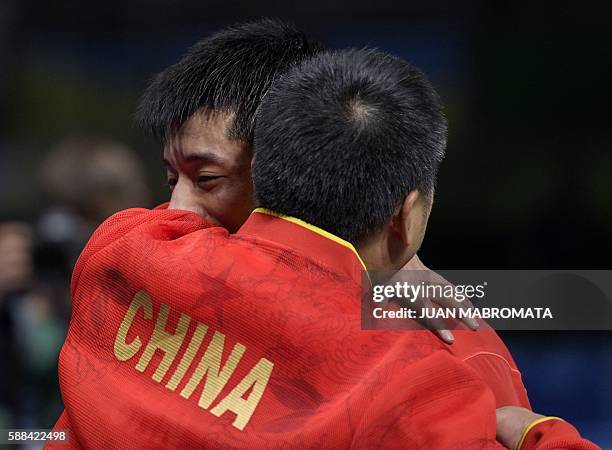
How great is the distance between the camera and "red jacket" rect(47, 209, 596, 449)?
1.19 meters

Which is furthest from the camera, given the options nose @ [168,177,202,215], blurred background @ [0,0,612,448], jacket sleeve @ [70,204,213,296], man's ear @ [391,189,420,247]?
blurred background @ [0,0,612,448]

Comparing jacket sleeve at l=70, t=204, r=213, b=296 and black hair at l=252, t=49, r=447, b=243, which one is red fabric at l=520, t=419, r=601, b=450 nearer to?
black hair at l=252, t=49, r=447, b=243

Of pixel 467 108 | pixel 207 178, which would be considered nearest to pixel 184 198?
pixel 207 178

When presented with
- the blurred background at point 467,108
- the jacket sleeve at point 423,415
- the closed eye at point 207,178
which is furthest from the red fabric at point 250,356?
the blurred background at point 467,108

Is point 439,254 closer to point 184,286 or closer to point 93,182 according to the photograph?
point 93,182

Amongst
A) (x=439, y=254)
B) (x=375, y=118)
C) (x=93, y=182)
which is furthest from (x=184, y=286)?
(x=439, y=254)

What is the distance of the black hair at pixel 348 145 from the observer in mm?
1276

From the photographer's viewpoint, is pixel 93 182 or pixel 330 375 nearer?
pixel 330 375

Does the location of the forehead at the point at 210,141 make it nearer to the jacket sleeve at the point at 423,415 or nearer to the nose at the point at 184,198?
the nose at the point at 184,198

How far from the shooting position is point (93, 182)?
10.8 feet

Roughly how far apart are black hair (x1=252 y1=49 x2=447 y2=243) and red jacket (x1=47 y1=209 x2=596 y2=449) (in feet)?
0.13

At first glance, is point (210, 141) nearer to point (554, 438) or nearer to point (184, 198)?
point (184, 198)

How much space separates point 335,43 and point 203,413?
350cm

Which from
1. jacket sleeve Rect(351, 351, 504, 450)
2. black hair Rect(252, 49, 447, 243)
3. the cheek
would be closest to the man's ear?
black hair Rect(252, 49, 447, 243)
